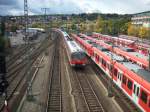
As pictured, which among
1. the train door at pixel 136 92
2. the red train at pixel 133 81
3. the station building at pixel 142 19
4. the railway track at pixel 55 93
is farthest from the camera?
the station building at pixel 142 19

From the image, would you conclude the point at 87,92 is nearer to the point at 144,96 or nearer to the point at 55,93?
the point at 55,93

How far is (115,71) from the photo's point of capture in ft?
103

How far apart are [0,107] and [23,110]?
241cm

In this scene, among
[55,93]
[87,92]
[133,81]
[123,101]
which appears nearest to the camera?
[133,81]

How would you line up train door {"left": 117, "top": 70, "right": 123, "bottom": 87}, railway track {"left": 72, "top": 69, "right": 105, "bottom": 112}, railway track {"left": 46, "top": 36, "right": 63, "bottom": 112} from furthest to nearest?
1. train door {"left": 117, "top": 70, "right": 123, "bottom": 87}
2. railway track {"left": 46, "top": 36, "right": 63, "bottom": 112}
3. railway track {"left": 72, "top": 69, "right": 105, "bottom": 112}

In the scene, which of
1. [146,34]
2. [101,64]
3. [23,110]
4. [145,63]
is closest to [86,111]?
[23,110]

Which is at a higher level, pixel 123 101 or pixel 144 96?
pixel 144 96

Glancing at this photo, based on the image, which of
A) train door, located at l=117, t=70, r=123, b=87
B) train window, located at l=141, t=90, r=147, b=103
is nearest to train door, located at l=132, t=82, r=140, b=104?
train window, located at l=141, t=90, r=147, b=103

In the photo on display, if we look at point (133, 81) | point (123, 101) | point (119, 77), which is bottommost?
point (123, 101)

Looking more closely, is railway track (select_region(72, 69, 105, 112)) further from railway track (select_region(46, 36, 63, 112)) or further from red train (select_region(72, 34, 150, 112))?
red train (select_region(72, 34, 150, 112))

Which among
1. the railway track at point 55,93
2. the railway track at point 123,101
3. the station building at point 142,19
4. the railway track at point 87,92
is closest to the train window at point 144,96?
the railway track at point 123,101

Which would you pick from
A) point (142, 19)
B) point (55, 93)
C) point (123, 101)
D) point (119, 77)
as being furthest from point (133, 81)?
point (142, 19)

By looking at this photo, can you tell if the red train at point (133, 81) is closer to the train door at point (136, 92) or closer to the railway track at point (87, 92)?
the train door at point (136, 92)

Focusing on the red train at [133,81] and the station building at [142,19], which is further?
the station building at [142,19]
